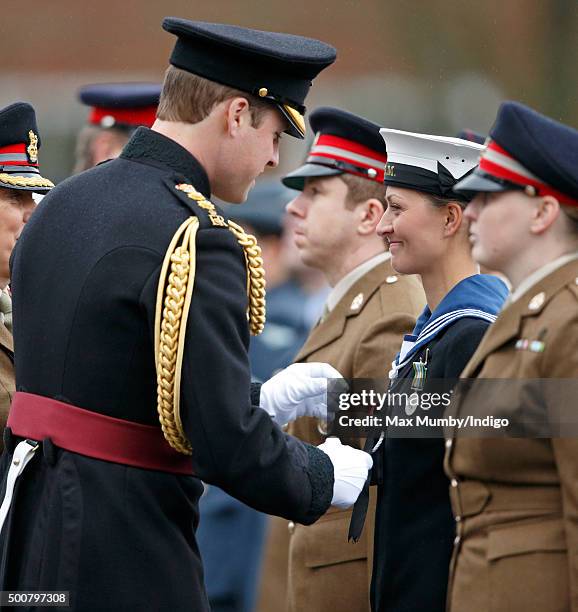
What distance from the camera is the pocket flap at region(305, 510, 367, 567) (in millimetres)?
4734

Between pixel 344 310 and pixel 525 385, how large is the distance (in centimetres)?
177

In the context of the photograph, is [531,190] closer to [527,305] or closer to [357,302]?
[527,305]

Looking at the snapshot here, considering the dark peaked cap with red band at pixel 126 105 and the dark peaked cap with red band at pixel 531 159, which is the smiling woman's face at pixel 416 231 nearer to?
the dark peaked cap with red band at pixel 531 159

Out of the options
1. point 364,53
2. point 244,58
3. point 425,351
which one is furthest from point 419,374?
Result: point 364,53

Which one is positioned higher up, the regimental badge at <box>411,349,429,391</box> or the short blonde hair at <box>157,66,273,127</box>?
the short blonde hair at <box>157,66,273,127</box>

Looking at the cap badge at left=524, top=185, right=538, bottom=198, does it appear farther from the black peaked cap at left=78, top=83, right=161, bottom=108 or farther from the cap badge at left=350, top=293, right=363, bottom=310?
the black peaked cap at left=78, top=83, right=161, bottom=108

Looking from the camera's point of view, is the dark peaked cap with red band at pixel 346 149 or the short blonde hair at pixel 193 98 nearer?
the short blonde hair at pixel 193 98

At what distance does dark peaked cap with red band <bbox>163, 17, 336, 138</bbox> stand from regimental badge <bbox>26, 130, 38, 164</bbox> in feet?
4.44

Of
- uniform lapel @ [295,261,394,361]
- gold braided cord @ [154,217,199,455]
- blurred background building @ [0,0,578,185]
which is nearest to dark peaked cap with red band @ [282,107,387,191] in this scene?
uniform lapel @ [295,261,394,361]

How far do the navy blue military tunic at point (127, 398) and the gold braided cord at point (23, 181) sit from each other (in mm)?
1201

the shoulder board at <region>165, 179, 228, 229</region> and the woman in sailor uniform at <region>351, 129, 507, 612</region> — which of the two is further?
the woman in sailor uniform at <region>351, 129, 507, 612</region>

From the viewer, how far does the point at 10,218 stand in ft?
15.5

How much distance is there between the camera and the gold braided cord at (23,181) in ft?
15.4

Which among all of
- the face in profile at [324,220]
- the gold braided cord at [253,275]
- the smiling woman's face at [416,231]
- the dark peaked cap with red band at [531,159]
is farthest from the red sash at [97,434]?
the face in profile at [324,220]
